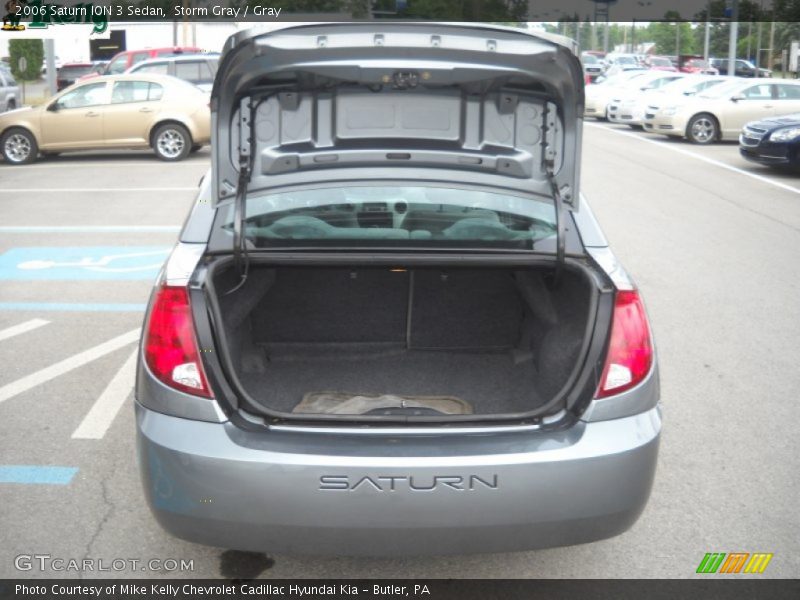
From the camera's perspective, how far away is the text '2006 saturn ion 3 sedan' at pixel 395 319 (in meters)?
2.96

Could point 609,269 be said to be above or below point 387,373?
above

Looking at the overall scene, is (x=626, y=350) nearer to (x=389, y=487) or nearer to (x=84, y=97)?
(x=389, y=487)

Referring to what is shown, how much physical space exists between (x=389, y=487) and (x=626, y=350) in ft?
3.04

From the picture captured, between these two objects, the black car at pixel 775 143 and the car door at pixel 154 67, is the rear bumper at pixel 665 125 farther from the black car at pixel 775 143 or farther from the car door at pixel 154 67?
the car door at pixel 154 67

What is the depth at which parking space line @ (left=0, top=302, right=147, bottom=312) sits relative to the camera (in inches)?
295

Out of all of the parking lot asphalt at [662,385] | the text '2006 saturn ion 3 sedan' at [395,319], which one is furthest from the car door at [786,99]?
the text '2006 saturn ion 3 sedan' at [395,319]

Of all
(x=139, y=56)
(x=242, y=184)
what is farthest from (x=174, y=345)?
(x=139, y=56)

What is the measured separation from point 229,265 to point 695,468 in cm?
237

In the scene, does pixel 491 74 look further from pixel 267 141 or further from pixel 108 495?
pixel 108 495

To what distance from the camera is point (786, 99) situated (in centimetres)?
2188

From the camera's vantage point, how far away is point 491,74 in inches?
134

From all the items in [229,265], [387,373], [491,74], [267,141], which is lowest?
[387,373]

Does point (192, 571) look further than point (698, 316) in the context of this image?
No

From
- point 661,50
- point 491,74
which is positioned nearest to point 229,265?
point 491,74
